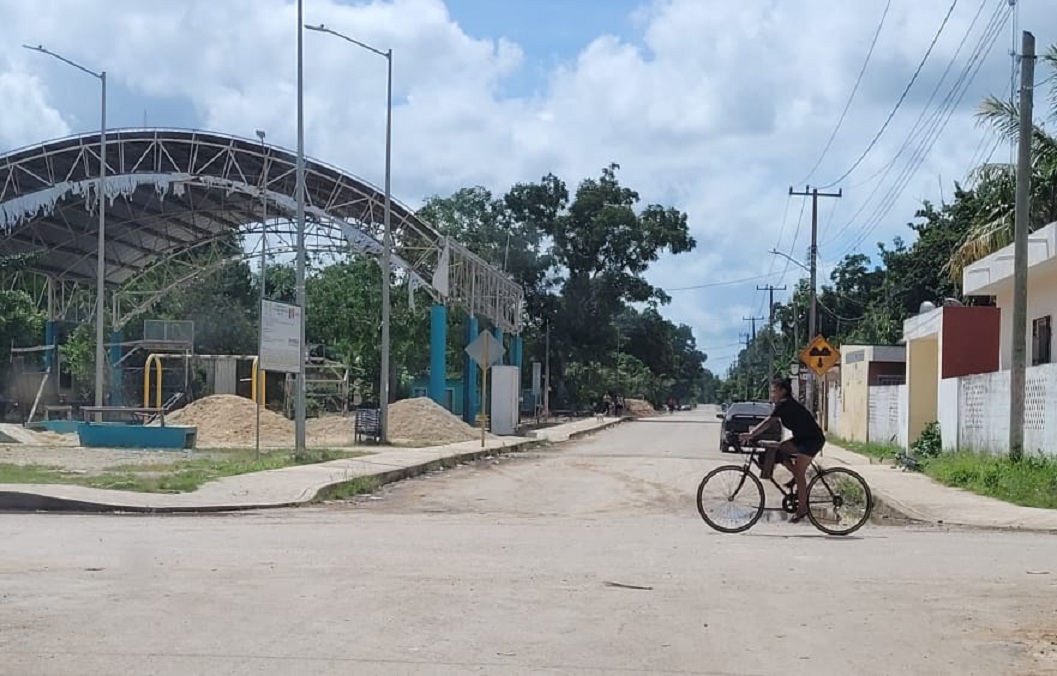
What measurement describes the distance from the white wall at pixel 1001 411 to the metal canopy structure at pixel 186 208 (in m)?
24.4

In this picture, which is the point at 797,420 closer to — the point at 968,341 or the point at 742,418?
the point at 968,341

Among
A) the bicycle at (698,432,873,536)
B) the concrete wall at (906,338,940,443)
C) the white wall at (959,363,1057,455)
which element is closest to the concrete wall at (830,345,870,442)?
the concrete wall at (906,338,940,443)

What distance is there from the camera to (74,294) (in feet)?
185

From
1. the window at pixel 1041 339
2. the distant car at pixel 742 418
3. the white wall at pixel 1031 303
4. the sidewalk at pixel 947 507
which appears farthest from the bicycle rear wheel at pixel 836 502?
the distant car at pixel 742 418

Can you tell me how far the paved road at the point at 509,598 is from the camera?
7.78 meters

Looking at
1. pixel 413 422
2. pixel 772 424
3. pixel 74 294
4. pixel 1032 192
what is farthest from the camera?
pixel 74 294

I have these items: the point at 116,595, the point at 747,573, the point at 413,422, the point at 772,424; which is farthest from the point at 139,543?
the point at 413,422

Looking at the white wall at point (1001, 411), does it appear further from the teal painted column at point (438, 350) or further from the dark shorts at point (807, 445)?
the teal painted column at point (438, 350)

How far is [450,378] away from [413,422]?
86.5 ft

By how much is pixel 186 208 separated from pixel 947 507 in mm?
39531

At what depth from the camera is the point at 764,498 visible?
48.8ft

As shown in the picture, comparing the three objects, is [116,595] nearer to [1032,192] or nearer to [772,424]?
[772,424]

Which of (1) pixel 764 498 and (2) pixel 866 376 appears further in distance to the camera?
(2) pixel 866 376

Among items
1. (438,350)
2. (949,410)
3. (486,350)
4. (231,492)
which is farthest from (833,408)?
(231,492)
